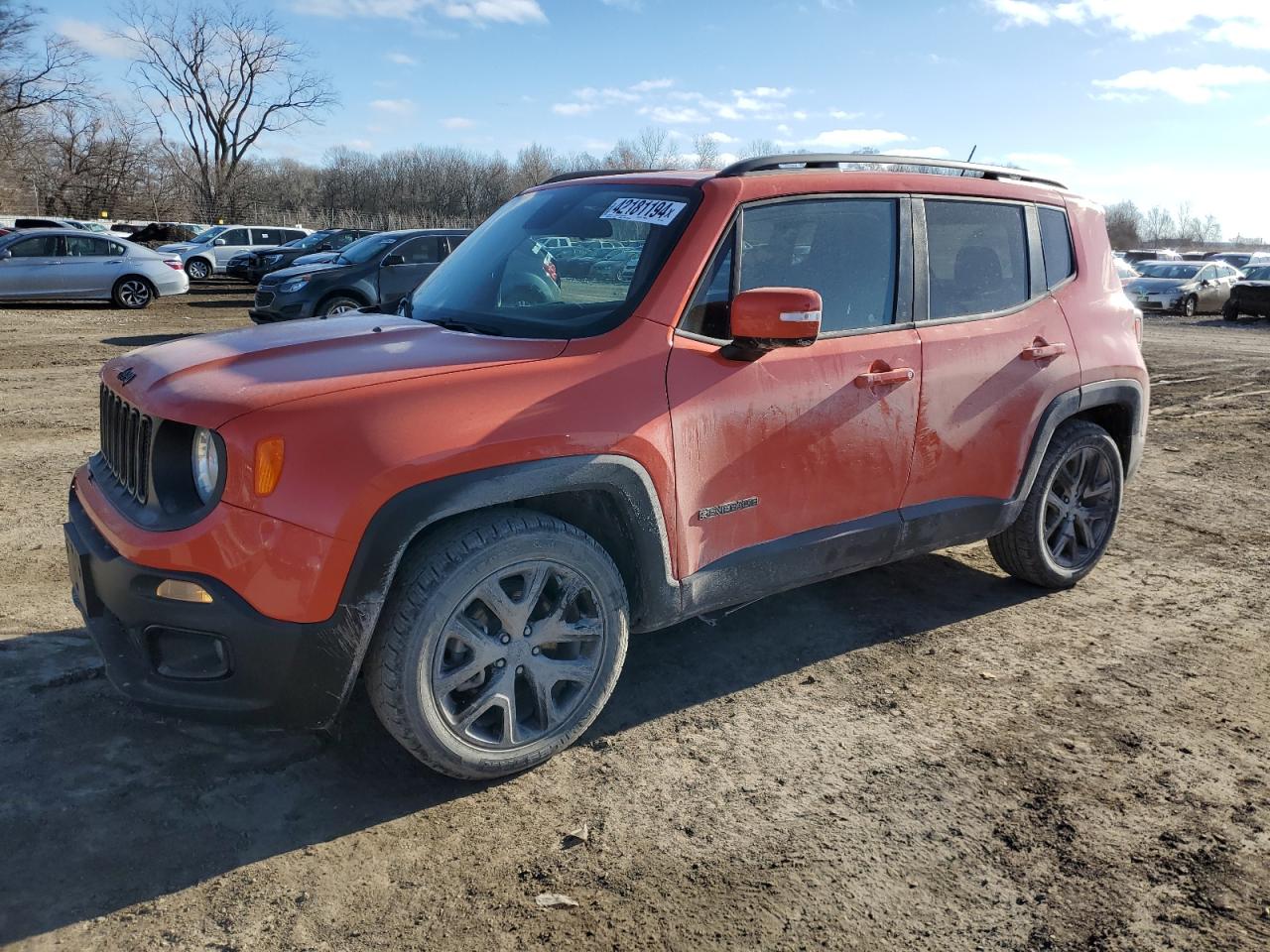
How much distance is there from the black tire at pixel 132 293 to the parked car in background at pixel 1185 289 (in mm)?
23462

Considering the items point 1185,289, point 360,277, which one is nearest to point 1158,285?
point 1185,289

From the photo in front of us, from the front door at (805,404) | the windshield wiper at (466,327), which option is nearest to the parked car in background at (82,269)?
the windshield wiper at (466,327)

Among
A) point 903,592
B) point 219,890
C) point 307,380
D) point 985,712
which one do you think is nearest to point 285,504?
point 307,380

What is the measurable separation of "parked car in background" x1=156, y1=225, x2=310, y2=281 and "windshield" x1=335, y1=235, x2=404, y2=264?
15.6m

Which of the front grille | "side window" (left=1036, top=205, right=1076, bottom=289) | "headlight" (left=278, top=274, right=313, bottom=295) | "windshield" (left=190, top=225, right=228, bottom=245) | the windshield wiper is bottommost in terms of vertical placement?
the front grille

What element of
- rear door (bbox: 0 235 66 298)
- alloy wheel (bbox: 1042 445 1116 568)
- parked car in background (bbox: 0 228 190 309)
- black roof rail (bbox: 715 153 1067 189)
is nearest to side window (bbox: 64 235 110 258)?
parked car in background (bbox: 0 228 190 309)

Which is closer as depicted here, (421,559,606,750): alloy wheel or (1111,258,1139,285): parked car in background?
(421,559,606,750): alloy wheel

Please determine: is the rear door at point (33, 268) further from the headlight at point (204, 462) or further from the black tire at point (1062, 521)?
the black tire at point (1062, 521)

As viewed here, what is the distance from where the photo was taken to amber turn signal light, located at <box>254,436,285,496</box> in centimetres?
259

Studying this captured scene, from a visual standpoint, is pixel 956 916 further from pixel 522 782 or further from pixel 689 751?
pixel 522 782

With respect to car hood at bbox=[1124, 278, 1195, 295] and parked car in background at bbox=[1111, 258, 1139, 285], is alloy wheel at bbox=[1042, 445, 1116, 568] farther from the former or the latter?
car hood at bbox=[1124, 278, 1195, 295]

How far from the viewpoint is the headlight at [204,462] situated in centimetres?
274

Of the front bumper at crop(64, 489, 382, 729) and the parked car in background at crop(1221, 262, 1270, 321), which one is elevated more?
the parked car in background at crop(1221, 262, 1270, 321)

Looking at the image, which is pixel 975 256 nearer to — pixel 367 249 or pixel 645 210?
pixel 645 210
